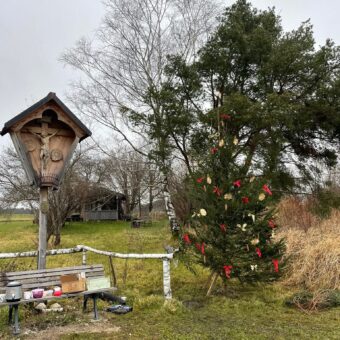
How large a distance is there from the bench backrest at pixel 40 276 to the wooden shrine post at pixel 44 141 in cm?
45

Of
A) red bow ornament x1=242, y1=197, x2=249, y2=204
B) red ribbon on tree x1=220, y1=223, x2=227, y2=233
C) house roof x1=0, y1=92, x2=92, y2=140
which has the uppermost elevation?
house roof x1=0, y1=92, x2=92, y2=140

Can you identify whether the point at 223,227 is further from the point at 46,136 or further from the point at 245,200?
the point at 46,136

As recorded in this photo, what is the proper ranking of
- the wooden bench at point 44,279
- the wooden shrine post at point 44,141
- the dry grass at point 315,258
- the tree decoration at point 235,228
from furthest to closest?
the dry grass at point 315,258 < the tree decoration at point 235,228 < the wooden shrine post at point 44,141 < the wooden bench at point 44,279

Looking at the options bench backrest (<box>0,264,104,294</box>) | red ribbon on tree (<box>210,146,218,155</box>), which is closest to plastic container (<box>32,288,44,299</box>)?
bench backrest (<box>0,264,104,294</box>)

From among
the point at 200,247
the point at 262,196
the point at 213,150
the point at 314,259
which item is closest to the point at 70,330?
the point at 200,247

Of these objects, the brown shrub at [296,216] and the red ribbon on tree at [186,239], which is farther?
the brown shrub at [296,216]

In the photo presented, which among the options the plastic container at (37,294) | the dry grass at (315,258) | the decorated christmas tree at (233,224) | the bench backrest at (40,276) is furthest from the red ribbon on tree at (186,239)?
the plastic container at (37,294)

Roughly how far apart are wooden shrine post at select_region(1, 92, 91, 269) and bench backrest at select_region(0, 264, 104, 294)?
0.45 m

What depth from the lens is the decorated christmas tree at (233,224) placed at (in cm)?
636

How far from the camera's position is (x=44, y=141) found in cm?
622

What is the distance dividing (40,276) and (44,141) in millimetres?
2214

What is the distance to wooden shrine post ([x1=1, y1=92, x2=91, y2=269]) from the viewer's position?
5.92m

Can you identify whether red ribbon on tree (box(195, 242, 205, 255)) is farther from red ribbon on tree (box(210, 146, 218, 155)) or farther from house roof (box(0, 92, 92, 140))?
house roof (box(0, 92, 92, 140))

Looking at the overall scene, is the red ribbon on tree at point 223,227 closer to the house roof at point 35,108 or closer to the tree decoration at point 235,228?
the tree decoration at point 235,228
